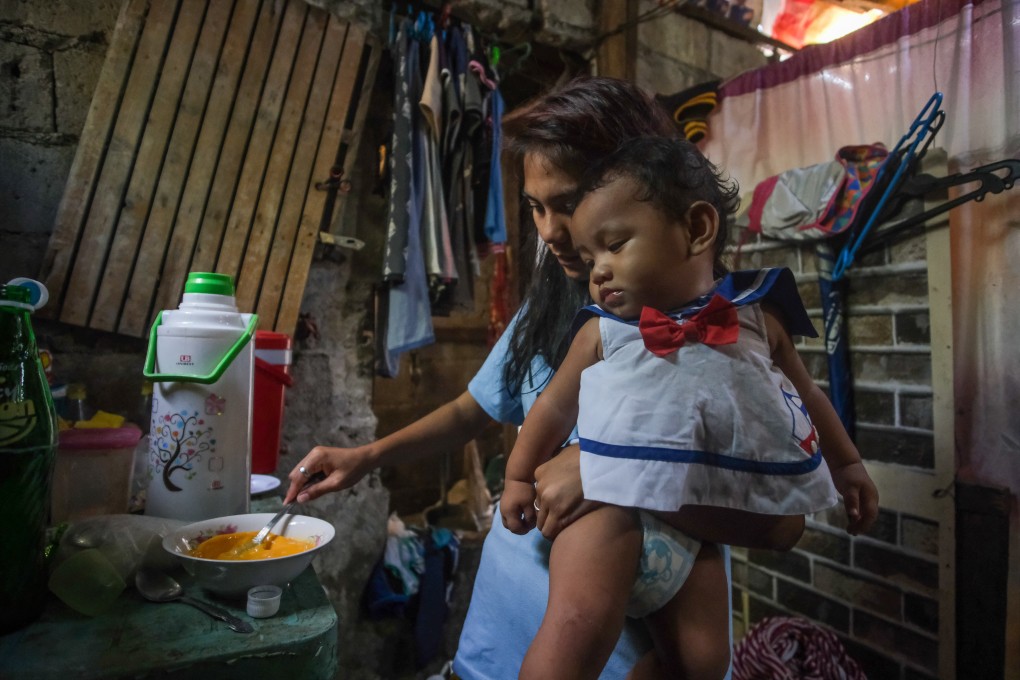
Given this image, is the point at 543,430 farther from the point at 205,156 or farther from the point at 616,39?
the point at 616,39

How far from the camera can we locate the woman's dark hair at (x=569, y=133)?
1006mm

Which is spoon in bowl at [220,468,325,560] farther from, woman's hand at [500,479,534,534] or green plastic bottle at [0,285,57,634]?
woman's hand at [500,479,534,534]

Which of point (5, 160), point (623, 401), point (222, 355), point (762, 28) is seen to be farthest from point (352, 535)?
point (762, 28)

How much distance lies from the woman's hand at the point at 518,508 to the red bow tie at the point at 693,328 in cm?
30

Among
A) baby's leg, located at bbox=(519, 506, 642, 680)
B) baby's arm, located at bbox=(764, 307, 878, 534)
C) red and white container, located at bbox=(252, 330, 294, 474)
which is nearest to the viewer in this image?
baby's leg, located at bbox=(519, 506, 642, 680)

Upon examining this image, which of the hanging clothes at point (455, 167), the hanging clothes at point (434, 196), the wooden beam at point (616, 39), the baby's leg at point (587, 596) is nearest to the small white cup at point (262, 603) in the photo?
the baby's leg at point (587, 596)

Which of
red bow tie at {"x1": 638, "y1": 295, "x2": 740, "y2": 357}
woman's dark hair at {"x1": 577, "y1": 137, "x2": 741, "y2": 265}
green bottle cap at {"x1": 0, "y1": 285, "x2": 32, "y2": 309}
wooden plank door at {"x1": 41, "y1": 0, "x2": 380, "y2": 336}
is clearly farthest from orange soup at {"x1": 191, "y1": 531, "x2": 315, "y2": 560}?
wooden plank door at {"x1": 41, "y1": 0, "x2": 380, "y2": 336}

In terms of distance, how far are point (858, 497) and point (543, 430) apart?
1.92ft

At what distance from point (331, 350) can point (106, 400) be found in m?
0.85

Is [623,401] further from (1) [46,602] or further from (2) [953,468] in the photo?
(2) [953,468]

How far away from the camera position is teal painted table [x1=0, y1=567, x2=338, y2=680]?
2.50 ft

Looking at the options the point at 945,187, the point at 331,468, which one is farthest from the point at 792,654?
the point at 331,468

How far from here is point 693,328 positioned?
848mm

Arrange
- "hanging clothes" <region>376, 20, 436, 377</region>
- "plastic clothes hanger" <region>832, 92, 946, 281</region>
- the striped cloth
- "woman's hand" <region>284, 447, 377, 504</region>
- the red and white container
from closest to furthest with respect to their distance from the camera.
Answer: "woman's hand" <region>284, 447, 377, 504</region>, the red and white container, "plastic clothes hanger" <region>832, 92, 946, 281</region>, the striped cloth, "hanging clothes" <region>376, 20, 436, 377</region>
